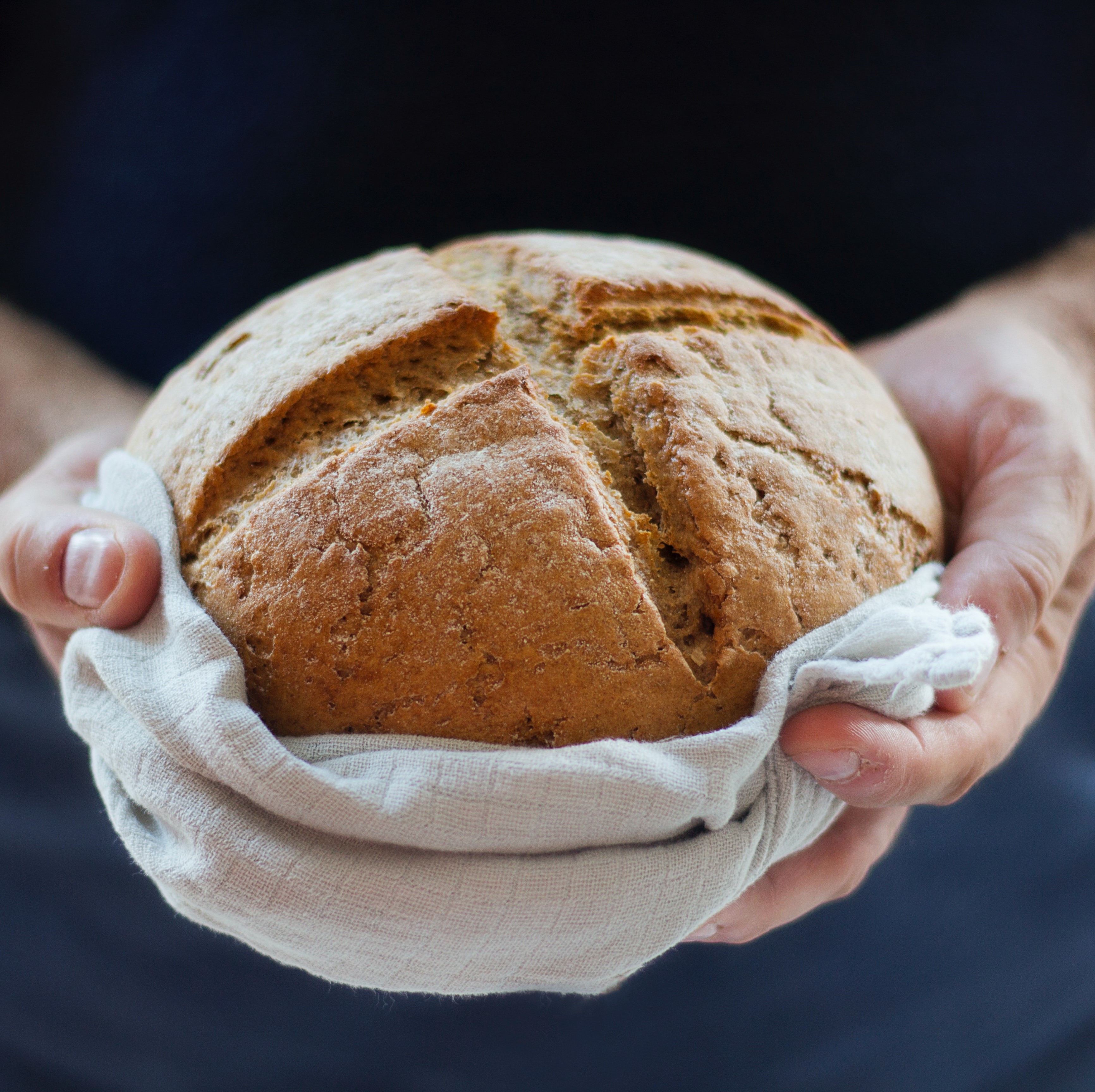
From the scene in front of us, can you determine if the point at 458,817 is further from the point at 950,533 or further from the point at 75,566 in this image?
the point at 950,533

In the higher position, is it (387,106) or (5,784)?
(387,106)

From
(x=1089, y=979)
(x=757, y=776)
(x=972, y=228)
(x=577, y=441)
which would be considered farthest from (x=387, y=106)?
(x=1089, y=979)

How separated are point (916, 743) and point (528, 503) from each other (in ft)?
2.02

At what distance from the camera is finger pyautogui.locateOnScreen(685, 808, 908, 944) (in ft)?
4.50

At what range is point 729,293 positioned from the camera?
134 centimetres

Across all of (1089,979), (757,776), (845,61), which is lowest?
(1089,979)

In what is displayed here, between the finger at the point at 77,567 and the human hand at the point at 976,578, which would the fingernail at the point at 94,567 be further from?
the human hand at the point at 976,578

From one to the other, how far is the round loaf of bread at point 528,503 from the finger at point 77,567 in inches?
2.6

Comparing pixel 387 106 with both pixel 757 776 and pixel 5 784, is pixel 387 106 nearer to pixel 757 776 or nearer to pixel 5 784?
pixel 757 776

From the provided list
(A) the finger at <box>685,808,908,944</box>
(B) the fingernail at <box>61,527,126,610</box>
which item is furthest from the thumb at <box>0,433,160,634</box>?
(A) the finger at <box>685,808,908,944</box>

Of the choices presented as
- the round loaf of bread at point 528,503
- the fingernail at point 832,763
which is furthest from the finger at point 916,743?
the round loaf of bread at point 528,503

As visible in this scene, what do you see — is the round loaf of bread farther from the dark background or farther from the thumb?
the dark background

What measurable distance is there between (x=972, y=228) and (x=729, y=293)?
3.65ft

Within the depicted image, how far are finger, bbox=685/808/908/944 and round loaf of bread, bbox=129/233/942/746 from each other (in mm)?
472
